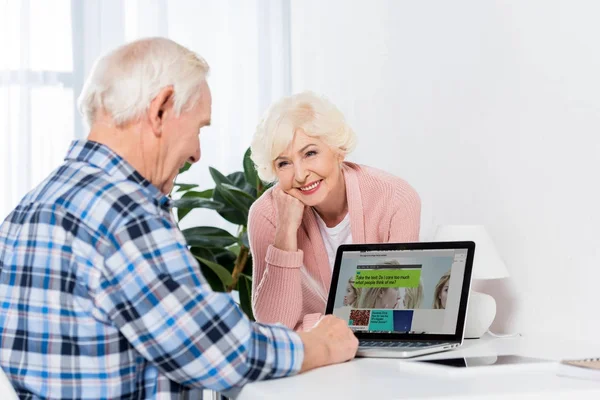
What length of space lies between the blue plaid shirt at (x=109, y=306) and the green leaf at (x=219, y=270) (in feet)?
5.33

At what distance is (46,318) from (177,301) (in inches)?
8.1

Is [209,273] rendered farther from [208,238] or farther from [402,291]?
[402,291]

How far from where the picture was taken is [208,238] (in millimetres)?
2887

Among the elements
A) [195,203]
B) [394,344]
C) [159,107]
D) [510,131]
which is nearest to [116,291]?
[159,107]

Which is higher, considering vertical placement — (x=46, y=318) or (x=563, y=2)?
(x=563, y=2)

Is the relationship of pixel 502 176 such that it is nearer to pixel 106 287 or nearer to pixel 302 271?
pixel 302 271

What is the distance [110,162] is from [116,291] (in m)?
0.23

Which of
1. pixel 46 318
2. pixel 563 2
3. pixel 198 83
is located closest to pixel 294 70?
pixel 563 2

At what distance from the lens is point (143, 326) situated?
3.61 ft

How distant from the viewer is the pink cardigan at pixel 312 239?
197cm

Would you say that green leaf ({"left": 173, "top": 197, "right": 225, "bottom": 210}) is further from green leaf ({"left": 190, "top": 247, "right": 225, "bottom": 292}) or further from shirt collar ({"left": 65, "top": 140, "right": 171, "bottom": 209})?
shirt collar ({"left": 65, "top": 140, "right": 171, "bottom": 209})

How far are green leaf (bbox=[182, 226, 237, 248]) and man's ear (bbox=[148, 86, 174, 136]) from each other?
158cm

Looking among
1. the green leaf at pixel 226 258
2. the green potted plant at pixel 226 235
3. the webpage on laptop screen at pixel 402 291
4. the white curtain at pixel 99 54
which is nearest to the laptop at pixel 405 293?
the webpage on laptop screen at pixel 402 291

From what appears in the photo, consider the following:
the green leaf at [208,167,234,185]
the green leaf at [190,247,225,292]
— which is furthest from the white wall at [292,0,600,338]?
the green leaf at [190,247,225,292]
